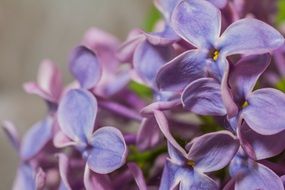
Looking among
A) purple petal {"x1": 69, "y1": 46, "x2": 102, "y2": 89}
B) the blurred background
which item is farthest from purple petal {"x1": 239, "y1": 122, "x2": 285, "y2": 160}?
the blurred background

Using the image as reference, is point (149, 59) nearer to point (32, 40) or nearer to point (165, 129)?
point (165, 129)

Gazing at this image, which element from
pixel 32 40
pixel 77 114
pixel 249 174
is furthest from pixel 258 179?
pixel 32 40

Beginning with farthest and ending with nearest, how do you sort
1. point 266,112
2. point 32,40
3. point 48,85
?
1. point 32,40
2. point 48,85
3. point 266,112

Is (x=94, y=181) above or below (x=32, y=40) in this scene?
above

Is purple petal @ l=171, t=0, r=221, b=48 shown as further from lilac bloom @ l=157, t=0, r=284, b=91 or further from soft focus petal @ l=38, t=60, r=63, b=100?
soft focus petal @ l=38, t=60, r=63, b=100

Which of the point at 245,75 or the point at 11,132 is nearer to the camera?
the point at 245,75

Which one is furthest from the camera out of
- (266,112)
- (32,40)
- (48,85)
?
(32,40)
